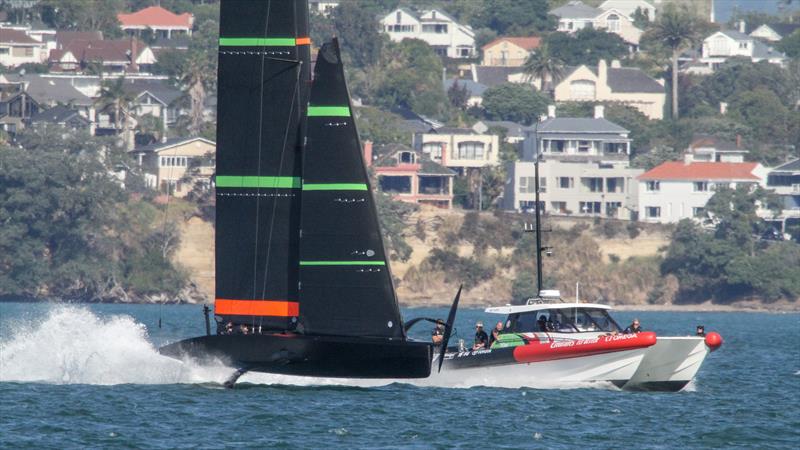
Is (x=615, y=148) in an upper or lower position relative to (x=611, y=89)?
lower

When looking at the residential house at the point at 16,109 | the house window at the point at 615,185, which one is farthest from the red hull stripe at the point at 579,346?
the residential house at the point at 16,109

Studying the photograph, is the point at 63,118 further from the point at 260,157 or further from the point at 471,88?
the point at 260,157

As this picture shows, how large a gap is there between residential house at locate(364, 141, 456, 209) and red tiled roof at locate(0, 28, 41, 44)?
53902 millimetres

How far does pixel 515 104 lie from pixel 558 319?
121m

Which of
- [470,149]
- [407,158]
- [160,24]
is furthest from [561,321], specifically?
[160,24]

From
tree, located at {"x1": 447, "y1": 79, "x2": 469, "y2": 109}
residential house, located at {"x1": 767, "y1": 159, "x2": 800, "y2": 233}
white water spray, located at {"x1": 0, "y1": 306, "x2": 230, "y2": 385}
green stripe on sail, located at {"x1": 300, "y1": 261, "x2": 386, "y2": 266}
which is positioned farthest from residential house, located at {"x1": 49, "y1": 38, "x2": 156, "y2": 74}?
green stripe on sail, located at {"x1": 300, "y1": 261, "x2": 386, "y2": 266}

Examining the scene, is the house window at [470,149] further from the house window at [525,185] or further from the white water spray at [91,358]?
the white water spray at [91,358]

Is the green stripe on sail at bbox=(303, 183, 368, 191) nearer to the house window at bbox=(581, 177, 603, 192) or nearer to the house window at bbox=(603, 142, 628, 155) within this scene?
the house window at bbox=(581, 177, 603, 192)

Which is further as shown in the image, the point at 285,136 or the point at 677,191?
the point at 677,191

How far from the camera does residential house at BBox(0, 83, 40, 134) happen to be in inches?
5697

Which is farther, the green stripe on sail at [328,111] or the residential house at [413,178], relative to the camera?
the residential house at [413,178]

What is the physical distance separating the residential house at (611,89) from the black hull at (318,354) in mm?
131186

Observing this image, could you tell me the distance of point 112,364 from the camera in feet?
137

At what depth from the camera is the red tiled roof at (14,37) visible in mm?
175875
